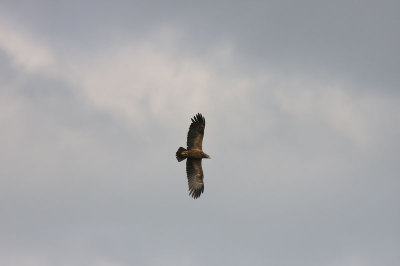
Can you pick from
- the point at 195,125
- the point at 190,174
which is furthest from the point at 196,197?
the point at 195,125

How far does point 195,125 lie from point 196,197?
5634 mm

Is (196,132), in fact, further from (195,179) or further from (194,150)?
(195,179)

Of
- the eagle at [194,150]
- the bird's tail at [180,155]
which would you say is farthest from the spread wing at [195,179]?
the bird's tail at [180,155]

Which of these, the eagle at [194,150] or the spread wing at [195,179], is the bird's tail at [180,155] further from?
the spread wing at [195,179]

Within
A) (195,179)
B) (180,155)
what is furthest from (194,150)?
(195,179)

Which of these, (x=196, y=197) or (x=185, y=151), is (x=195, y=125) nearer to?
(x=185, y=151)

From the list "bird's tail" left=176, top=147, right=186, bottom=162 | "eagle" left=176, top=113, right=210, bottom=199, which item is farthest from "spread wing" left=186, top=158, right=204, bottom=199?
"bird's tail" left=176, top=147, right=186, bottom=162

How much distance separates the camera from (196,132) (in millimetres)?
52031

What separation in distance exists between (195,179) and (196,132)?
12.4 ft

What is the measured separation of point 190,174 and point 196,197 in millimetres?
1789

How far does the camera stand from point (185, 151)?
5194cm

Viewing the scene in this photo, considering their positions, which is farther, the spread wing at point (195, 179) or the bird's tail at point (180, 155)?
the spread wing at point (195, 179)

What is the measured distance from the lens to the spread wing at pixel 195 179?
53.4 meters

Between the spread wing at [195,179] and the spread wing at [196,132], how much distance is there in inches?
66.4
